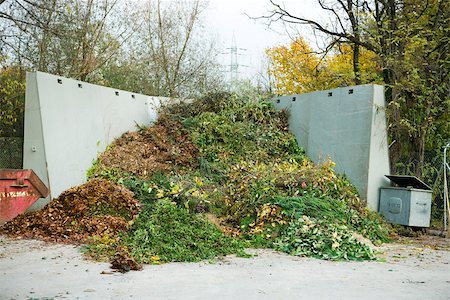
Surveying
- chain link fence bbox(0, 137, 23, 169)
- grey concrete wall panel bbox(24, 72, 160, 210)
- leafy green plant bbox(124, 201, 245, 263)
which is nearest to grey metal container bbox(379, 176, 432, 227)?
leafy green plant bbox(124, 201, 245, 263)

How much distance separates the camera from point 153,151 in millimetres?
12336

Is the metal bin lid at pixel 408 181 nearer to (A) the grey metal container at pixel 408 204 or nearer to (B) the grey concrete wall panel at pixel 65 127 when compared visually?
(A) the grey metal container at pixel 408 204

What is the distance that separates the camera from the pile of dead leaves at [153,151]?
452 inches

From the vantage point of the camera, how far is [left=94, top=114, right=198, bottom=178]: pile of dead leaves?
1147 centimetres

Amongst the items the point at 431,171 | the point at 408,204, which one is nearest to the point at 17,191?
the point at 408,204

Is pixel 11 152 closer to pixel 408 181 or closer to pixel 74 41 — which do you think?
pixel 74 41

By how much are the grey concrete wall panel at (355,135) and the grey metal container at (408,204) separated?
338mm

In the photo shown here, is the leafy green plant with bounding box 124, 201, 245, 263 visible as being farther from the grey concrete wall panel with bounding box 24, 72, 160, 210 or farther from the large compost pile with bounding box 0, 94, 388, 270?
the grey concrete wall panel with bounding box 24, 72, 160, 210

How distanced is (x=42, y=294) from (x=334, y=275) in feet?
11.9

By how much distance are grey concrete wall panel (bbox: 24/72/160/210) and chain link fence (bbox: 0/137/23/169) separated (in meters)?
1.87

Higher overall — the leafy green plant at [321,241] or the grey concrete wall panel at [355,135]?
the grey concrete wall panel at [355,135]

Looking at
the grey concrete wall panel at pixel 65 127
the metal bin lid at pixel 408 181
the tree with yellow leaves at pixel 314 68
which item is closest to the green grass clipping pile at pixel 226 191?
the grey concrete wall panel at pixel 65 127

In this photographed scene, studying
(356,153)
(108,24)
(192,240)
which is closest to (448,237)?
(356,153)

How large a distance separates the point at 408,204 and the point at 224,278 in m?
5.58
